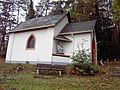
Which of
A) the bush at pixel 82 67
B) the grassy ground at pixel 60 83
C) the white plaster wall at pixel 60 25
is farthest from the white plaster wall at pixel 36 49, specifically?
the grassy ground at pixel 60 83

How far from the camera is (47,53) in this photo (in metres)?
18.9

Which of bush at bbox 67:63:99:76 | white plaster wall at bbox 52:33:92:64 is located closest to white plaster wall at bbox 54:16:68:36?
white plaster wall at bbox 52:33:92:64

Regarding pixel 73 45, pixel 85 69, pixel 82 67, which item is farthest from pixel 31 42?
pixel 85 69

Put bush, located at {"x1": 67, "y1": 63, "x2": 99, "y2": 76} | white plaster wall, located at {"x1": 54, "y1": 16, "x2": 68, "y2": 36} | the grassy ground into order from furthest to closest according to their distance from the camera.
A: white plaster wall, located at {"x1": 54, "y1": 16, "x2": 68, "y2": 36}, bush, located at {"x1": 67, "y1": 63, "x2": 99, "y2": 76}, the grassy ground

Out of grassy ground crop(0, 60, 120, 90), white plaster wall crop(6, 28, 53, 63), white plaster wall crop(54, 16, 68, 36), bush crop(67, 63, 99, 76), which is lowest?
grassy ground crop(0, 60, 120, 90)

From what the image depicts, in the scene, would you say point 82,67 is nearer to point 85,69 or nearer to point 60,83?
point 85,69

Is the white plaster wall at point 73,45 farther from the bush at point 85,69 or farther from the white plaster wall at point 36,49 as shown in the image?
the bush at point 85,69

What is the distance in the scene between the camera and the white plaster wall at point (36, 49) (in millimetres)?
19062

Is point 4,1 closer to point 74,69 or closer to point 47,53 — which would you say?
point 47,53

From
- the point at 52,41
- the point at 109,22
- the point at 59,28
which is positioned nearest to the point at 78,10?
the point at 109,22

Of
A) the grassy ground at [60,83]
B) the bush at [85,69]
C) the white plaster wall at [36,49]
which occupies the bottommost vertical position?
the grassy ground at [60,83]

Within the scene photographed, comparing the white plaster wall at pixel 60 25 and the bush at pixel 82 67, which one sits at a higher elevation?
the white plaster wall at pixel 60 25

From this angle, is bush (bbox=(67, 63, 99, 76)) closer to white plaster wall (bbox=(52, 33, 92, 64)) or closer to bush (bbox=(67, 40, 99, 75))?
bush (bbox=(67, 40, 99, 75))

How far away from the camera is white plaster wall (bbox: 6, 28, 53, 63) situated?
19.1m
